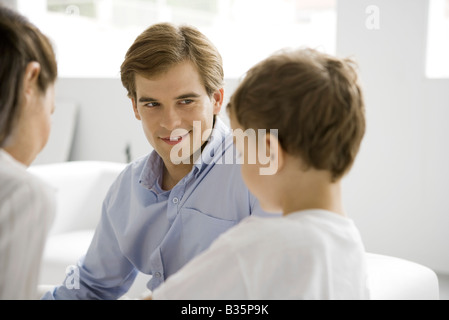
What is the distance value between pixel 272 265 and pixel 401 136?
222cm

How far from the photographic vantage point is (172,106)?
1.35 meters

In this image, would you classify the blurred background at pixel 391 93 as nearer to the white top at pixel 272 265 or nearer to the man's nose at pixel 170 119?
the man's nose at pixel 170 119

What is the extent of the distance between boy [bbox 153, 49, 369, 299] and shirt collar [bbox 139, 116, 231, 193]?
15.6 inches

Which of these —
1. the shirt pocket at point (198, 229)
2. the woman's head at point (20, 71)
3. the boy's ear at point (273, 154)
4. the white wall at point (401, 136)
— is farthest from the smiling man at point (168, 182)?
the white wall at point (401, 136)

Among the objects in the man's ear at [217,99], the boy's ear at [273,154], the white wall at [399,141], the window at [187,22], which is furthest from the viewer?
the window at [187,22]

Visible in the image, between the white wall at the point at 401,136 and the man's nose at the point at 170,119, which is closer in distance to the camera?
the man's nose at the point at 170,119

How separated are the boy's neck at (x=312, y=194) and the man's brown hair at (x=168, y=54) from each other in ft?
1.85

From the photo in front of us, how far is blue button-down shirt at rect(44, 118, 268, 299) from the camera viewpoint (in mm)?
1284

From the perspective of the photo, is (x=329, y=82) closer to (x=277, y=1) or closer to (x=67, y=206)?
(x=67, y=206)

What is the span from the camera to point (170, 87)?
133 cm

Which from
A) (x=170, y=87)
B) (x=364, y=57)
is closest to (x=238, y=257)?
(x=170, y=87)

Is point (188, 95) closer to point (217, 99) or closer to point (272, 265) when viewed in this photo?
point (217, 99)

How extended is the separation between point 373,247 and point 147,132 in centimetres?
195

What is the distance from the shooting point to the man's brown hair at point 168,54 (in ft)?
4.31
